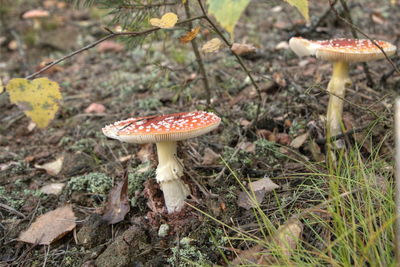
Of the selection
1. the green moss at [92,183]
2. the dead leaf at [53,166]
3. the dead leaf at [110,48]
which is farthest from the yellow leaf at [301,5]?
the dead leaf at [110,48]

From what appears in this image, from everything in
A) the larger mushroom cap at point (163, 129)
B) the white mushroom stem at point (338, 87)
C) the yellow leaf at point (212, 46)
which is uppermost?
the yellow leaf at point (212, 46)

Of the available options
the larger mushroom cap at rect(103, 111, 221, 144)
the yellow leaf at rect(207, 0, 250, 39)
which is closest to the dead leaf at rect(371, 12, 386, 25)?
the larger mushroom cap at rect(103, 111, 221, 144)

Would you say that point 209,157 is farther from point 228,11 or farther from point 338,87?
point 228,11

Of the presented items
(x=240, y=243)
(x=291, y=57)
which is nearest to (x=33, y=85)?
(x=240, y=243)

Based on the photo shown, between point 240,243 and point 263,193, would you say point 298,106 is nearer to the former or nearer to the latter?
point 263,193

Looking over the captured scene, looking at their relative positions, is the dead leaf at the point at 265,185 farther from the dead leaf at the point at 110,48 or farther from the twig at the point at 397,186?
the dead leaf at the point at 110,48

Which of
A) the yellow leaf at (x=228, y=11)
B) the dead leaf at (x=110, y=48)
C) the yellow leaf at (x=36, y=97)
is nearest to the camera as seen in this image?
the yellow leaf at (x=228, y=11)
